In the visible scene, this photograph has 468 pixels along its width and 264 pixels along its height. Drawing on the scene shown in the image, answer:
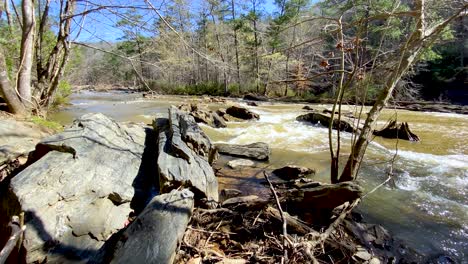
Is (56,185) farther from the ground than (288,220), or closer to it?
farther from the ground

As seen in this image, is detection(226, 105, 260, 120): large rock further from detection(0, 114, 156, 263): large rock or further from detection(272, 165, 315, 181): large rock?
detection(0, 114, 156, 263): large rock

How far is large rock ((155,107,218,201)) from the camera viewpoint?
9.75 ft

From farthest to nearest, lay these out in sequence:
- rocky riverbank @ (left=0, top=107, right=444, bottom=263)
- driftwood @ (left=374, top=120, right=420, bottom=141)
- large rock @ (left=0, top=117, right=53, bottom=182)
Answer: driftwood @ (left=374, top=120, right=420, bottom=141) < large rock @ (left=0, top=117, right=53, bottom=182) < rocky riverbank @ (left=0, top=107, right=444, bottom=263)

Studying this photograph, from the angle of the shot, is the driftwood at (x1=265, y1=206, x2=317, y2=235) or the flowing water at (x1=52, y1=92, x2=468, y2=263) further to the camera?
the flowing water at (x1=52, y1=92, x2=468, y2=263)

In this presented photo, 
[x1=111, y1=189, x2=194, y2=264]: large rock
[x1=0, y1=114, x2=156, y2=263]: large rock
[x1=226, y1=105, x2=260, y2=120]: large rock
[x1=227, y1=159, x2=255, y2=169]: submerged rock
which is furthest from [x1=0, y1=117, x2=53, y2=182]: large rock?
[x1=226, y1=105, x2=260, y2=120]: large rock

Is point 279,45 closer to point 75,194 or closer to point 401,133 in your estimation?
point 401,133

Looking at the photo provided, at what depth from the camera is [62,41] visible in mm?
6703

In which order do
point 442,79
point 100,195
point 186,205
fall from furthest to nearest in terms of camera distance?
point 442,79
point 100,195
point 186,205

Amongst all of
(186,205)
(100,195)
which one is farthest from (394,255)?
(100,195)

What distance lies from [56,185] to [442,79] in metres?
26.4

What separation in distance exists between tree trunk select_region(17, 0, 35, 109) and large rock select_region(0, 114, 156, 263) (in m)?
3.44

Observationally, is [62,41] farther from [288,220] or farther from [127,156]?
[288,220]

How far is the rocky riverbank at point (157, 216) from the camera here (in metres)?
2.01

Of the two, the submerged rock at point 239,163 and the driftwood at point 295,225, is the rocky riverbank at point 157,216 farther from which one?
the submerged rock at point 239,163
